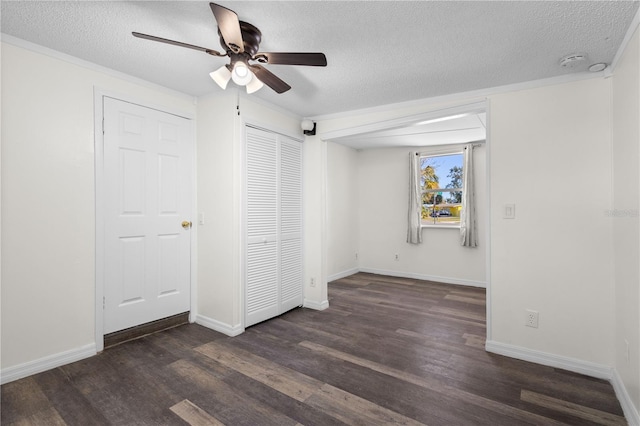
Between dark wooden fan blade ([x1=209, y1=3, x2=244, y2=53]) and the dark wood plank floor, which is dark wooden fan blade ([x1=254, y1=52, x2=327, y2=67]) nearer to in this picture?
dark wooden fan blade ([x1=209, y1=3, x2=244, y2=53])

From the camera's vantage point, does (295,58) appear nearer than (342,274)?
Yes

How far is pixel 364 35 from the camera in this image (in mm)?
2018

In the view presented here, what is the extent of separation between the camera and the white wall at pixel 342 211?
17.7ft

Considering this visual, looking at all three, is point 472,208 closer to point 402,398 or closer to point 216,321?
point 402,398

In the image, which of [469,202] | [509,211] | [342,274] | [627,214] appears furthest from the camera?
[342,274]

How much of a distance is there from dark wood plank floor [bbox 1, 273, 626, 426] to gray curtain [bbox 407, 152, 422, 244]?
2.42m

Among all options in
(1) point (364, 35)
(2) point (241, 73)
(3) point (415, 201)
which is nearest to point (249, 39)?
(2) point (241, 73)

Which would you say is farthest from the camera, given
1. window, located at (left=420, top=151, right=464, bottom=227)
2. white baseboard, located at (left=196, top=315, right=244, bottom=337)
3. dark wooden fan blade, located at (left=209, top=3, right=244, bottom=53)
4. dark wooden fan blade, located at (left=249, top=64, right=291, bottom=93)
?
window, located at (left=420, top=151, right=464, bottom=227)

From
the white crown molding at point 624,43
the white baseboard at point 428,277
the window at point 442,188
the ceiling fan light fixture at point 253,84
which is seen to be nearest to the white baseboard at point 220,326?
the ceiling fan light fixture at point 253,84

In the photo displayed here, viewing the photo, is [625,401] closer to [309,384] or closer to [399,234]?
[309,384]

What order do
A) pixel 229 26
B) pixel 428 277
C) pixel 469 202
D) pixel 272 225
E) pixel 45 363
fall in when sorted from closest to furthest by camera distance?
pixel 229 26
pixel 45 363
pixel 272 225
pixel 469 202
pixel 428 277

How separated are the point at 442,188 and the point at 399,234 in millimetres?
1118

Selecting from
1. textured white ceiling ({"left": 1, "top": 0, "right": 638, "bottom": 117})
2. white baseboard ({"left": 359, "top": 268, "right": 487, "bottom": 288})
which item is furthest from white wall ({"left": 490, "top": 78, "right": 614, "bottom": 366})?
white baseboard ({"left": 359, "top": 268, "right": 487, "bottom": 288})

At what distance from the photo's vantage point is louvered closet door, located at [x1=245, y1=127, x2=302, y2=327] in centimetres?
323
